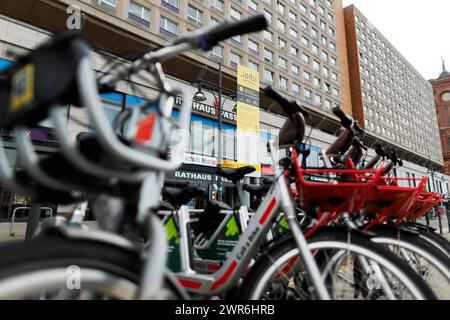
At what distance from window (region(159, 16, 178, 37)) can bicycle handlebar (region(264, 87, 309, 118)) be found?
2125 cm

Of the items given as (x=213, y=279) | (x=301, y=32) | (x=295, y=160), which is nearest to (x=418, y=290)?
(x=295, y=160)

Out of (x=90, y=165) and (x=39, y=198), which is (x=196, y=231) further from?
(x=90, y=165)

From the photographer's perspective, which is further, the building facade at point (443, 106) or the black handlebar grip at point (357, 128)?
the building facade at point (443, 106)

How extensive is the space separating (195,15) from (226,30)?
81.8 ft

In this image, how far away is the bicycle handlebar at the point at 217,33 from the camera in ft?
3.73

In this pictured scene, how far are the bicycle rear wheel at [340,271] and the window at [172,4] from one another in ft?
74.9

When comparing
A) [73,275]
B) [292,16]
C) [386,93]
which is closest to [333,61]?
[292,16]

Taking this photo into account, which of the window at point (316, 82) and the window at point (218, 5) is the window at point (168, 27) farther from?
the window at point (316, 82)

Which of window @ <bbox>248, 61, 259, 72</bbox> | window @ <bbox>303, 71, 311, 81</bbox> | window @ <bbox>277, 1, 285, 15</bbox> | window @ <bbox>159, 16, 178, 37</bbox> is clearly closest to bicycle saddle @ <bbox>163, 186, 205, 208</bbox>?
window @ <bbox>159, 16, 178, 37</bbox>

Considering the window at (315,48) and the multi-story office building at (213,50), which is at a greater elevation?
the window at (315,48)

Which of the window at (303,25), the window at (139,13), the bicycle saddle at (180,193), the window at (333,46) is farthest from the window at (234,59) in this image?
the bicycle saddle at (180,193)

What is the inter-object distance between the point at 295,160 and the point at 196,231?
206 cm

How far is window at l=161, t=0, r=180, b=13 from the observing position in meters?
21.0

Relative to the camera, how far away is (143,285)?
85 cm
